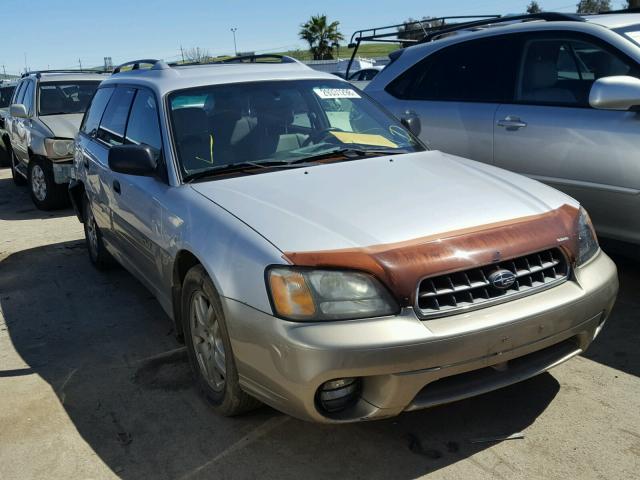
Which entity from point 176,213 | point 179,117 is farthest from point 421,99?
point 176,213

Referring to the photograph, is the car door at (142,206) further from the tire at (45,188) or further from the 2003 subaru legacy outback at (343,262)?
the tire at (45,188)

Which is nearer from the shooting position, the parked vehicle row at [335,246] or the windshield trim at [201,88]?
the parked vehicle row at [335,246]

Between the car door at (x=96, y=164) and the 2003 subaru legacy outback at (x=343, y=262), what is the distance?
935mm

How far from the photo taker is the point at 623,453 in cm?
274

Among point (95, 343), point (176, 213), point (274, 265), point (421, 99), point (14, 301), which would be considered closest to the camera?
point (274, 265)

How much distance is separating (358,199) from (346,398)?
915 millimetres

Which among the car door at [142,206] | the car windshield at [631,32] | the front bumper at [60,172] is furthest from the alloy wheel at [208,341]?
the front bumper at [60,172]

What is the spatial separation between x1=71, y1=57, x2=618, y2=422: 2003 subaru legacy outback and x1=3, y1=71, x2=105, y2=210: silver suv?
4.92 m

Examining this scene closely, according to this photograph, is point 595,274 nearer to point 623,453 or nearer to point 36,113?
point 623,453

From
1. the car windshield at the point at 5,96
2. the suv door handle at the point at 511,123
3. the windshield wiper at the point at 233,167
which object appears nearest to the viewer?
the windshield wiper at the point at 233,167

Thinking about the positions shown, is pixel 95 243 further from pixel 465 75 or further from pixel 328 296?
pixel 328 296

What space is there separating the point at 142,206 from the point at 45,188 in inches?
208

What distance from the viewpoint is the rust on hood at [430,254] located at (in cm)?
252

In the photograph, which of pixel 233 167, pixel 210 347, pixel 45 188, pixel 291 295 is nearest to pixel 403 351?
pixel 291 295
